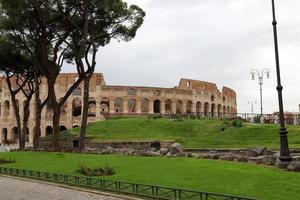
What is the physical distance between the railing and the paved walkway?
21.9 inches

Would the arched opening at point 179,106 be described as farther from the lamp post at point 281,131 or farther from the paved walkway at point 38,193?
the paved walkway at point 38,193

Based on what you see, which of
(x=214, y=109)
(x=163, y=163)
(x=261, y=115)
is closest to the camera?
(x=163, y=163)

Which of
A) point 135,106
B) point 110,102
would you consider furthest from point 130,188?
point 135,106

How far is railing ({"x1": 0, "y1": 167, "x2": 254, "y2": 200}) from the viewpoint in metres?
10.4

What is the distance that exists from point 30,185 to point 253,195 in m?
7.34

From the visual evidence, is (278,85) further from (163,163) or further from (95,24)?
(95,24)

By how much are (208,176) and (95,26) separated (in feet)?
59.9

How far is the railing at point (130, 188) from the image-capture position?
411 inches

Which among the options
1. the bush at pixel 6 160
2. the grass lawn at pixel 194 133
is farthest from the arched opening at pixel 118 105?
the bush at pixel 6 160

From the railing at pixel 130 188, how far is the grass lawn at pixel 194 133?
1337cm

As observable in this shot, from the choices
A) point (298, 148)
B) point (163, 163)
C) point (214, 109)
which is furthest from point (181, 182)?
point (214, 109)

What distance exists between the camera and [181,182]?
41.3ft

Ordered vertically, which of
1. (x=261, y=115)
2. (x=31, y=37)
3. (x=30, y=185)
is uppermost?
(x=31, y=37)

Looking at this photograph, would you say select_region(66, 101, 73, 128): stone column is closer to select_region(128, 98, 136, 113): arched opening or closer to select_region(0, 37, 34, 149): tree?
select_region(128, 98, 136, 113): arched opening
